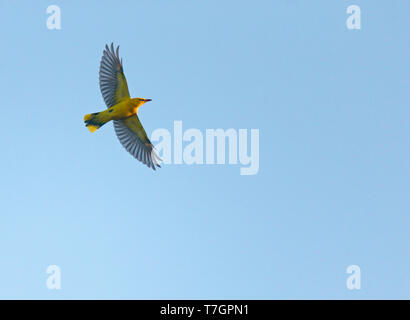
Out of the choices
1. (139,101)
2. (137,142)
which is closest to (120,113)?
(139,101)

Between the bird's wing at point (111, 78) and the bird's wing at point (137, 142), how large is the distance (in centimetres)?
54

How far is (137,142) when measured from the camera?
34.7 feet

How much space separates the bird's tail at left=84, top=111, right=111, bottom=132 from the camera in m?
9.73

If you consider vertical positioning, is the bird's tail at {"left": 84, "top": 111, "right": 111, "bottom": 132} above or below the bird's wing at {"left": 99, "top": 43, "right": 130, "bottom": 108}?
below

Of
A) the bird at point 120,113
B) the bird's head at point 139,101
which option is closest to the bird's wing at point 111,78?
the bird at point 120,113

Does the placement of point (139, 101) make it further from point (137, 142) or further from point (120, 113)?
point (137, 142)

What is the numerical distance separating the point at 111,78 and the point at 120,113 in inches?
30.3

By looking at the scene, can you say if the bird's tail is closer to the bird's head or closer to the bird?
the bird

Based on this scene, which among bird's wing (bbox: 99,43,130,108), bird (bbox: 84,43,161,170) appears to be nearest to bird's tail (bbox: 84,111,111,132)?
bird (bbox: 84,43,161,170)

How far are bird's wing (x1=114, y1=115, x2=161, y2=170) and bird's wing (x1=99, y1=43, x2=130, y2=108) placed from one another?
543mm

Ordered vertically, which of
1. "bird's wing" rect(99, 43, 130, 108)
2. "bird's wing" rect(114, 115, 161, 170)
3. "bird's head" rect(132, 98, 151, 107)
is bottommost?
"bird's wing" rect(114, 115, 161, 170)
